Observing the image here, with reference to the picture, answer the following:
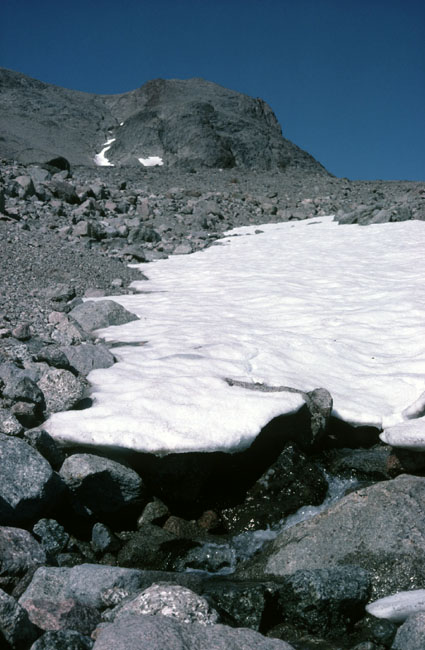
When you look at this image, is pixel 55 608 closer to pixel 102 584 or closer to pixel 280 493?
pixel 102 584

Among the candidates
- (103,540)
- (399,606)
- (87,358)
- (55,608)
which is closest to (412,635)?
(399,606)

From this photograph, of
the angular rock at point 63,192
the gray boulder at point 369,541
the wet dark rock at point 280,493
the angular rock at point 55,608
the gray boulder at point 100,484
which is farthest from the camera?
the angular rock at point 63,192

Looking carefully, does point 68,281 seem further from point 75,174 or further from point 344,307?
point 75,174

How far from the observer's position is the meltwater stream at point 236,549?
4121 mm

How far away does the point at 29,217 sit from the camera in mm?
14617

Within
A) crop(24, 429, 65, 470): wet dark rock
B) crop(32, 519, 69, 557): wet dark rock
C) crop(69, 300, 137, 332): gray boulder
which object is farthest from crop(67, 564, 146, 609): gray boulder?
crop(69, 300, 137, 332): gray boulder

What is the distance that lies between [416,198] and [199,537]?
59.7 ft

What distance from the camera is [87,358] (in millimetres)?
6387

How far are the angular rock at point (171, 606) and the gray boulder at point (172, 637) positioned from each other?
0.27 ft

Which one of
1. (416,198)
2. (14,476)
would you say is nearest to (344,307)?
(14,476)

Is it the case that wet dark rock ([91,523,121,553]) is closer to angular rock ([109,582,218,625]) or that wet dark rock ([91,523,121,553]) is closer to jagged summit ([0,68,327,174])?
angular rock ([109,582,218,625])

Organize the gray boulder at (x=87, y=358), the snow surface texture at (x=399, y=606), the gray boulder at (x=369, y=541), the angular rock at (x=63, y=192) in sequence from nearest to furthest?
the snow surface texture at (x=399, y=606) < the gray boulder at (x=369, y=541) < the gray boulder at (x=87, y=358) < the angular rock at (x=63, y=192)

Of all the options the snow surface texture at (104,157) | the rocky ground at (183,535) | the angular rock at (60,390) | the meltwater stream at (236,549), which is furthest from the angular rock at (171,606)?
the snow surface texture at (104,157)

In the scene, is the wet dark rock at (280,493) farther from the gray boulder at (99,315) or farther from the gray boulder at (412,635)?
the gray boulder at (99,315)
